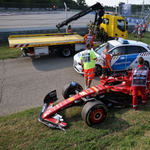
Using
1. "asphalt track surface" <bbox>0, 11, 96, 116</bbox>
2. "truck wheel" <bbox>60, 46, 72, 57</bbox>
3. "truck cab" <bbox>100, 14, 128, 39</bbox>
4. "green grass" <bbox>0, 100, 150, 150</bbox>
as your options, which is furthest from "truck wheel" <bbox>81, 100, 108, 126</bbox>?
"truck cab" <bbox>100, 14, 128, 39</bbox>

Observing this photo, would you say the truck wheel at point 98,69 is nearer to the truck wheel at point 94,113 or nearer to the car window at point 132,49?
the car window at point 132,49

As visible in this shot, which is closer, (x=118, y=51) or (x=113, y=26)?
(x=118, y=51)

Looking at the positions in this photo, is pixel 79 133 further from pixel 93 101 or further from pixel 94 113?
pixel 93 101

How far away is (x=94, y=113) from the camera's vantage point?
423cm

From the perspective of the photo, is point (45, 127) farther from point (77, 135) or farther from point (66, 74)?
point (66, 74)

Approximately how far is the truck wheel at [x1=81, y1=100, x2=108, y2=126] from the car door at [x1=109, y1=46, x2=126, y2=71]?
3737 mm

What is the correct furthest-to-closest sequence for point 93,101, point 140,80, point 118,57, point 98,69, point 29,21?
point 29,21 < point 98,69 < point 118,57 < point 140,80 < point 93,101

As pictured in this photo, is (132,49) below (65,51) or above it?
above

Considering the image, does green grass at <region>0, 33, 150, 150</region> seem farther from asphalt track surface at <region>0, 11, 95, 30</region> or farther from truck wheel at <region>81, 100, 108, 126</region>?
asphalt track surface at <region>0, 11, 95, 30</region>

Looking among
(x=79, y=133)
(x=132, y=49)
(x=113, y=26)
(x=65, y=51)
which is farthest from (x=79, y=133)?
(x=113, y=26)

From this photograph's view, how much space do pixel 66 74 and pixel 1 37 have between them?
9.53m

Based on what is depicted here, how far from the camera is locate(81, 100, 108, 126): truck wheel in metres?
4.18

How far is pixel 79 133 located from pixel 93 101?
35.7 inches

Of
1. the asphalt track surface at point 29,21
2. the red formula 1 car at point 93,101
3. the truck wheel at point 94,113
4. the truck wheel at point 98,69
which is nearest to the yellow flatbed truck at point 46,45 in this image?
the truck wheel at point 98,69
